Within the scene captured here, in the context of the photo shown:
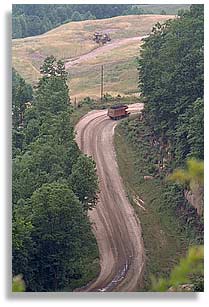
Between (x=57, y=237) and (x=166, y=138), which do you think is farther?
(x=166, y=138)

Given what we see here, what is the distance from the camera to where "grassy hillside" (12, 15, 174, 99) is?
163 inches

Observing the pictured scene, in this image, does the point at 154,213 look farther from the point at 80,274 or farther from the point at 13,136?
the point at 13,136

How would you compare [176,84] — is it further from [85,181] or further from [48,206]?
[48,206]

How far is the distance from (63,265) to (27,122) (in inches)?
36.4

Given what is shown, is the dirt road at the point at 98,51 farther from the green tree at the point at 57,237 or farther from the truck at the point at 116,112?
the green tree at the point at 57,237

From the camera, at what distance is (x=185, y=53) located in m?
4.14

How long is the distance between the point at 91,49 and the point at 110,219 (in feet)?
3.54

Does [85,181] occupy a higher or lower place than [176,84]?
lower

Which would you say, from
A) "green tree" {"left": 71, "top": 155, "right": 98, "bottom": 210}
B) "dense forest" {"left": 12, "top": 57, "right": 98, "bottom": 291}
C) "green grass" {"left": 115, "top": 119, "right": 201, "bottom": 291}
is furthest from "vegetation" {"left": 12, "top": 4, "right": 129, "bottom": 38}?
"green tree" {"left": 71, "top": 155, "right": 98, "bottom": 210}

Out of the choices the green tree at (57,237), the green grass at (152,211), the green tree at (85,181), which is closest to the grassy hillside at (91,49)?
the green grass at (152,211)

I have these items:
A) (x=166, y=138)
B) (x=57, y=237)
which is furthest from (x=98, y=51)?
(x=57, y=237)

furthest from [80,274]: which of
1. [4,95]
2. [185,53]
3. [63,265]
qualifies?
[185,53]

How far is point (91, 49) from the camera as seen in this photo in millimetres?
4195

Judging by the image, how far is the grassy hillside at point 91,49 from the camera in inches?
163
